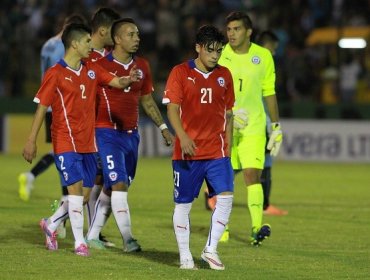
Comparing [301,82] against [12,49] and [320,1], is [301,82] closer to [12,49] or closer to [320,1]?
[320,1]

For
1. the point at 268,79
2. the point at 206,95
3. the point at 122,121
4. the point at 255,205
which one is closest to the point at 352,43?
the point at 268,79

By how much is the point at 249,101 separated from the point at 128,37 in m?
1.85

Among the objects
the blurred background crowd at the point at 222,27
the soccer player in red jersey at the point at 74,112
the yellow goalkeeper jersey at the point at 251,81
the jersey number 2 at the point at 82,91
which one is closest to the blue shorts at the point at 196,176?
the soccer player in red jersey at the point at 74,112

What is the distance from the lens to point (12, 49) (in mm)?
28734

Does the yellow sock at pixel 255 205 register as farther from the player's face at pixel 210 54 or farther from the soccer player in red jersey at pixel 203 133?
the player's face at pixel 210 54

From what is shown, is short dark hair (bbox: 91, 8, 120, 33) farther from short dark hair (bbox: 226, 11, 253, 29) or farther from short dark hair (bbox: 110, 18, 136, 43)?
short dark hair (bbox: 226, 11, 253, 29)

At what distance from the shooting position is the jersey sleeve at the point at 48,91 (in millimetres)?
11125

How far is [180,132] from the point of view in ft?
33.6

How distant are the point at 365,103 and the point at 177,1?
5.81m

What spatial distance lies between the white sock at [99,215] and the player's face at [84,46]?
1.66 m

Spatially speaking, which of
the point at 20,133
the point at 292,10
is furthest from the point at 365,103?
the point at 20,133

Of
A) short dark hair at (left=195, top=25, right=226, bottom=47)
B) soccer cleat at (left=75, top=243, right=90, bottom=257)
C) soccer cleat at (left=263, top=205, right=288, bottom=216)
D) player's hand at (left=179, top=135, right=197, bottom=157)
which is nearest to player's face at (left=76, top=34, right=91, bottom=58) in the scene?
short dark hair at (left=195, top=25, right=226, bottom=47)

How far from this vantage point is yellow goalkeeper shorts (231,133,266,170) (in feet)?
41.8

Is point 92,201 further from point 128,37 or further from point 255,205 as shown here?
point 128,37
